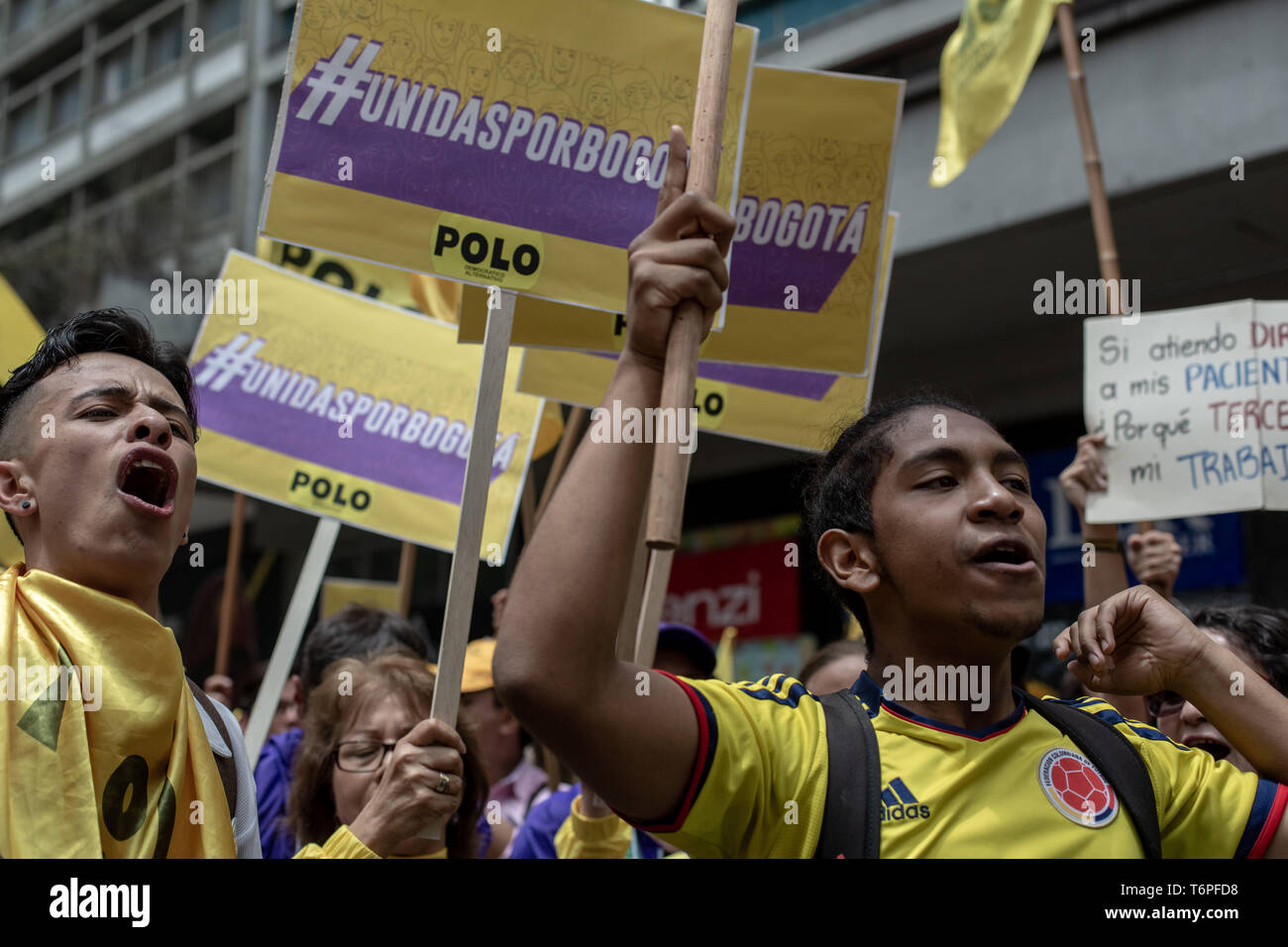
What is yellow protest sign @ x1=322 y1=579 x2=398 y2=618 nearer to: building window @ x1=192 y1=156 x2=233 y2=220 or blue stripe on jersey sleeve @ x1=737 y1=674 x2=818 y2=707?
blue stripe on jersey sleeve @ x1=737 y1=674 x2=818 y2=707

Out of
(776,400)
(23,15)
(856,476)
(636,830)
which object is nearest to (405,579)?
(776,400)

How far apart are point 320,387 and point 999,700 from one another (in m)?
3.18

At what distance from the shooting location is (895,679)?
83.0 inches

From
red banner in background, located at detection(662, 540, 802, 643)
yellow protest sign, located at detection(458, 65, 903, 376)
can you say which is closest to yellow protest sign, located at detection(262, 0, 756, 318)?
yellow protest sign, located at detection(458, 65, 903, 376)

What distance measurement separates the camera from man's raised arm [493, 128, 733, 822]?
161 cm

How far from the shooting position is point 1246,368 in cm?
374

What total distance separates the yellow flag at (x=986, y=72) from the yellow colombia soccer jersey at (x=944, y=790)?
280cm

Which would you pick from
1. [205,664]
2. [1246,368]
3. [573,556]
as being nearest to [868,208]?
[1246,368]

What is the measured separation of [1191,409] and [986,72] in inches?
60.6

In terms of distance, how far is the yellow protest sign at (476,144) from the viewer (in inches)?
116

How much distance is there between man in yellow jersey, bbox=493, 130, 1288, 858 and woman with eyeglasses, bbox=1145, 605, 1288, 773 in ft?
2.57

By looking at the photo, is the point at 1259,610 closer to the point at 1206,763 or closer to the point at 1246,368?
the point at 1246,368

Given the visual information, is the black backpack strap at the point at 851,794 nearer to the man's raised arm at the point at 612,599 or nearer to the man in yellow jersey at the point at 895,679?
the man in yellow jersey at the point at 895,679

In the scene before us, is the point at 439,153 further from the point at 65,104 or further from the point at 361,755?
the point at 65,104
